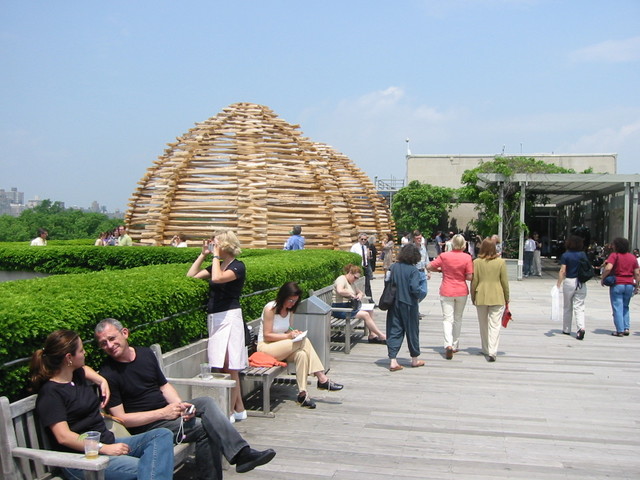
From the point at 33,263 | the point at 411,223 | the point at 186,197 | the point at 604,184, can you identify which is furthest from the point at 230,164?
the point at 411,223

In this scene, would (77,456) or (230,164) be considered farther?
(230,164)

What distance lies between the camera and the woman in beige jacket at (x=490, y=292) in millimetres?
8898

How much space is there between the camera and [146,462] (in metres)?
3.88

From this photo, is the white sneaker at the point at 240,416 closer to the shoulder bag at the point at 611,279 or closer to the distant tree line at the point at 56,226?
the shoulder bag at the point at 611,279

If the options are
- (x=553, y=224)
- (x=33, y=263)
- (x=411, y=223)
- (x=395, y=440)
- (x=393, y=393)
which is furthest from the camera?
(x=411, y=223)

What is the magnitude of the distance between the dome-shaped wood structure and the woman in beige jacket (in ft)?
42.2

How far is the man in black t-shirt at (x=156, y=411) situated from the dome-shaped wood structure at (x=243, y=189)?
16.5 meters

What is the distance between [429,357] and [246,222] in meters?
13.1

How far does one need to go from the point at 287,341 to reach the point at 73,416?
2.95 m

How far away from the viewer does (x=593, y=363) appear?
888 cm

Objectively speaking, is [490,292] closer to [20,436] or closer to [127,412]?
[127,412]

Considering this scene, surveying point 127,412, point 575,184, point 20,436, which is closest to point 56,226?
point 575,184

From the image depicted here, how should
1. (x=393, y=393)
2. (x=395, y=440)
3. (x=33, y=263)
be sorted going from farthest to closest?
(x=33, y=263)
(x=393, y=393)
(x=395, y=440)

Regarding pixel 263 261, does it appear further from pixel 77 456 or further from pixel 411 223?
pixel 411 223
